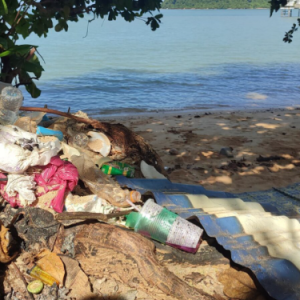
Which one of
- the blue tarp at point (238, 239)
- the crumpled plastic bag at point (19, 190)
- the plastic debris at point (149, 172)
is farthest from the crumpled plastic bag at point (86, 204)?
the plastic debris at point (149, 172)

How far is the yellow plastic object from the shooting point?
2.26m

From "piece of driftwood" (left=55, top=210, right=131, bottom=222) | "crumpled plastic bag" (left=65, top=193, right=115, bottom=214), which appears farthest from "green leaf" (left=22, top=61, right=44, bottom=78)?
"piece of driftwood" (left=55, top=210, right=131, bottom=222)

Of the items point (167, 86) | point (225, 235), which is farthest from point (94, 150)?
point (167, 86)

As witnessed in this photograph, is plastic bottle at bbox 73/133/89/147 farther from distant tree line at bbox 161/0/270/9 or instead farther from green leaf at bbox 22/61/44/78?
distant tree line at bbox 161/0/270/9

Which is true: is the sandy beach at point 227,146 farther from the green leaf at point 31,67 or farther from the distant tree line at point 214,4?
the distant tree line at point 214,4

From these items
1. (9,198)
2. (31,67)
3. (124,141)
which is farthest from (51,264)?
(31,67)

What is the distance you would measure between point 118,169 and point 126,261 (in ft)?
3.45

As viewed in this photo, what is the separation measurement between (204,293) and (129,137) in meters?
1.92

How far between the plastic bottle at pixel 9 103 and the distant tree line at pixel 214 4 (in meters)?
101

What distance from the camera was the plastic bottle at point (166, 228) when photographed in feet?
8.18

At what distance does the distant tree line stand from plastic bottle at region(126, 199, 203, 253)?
10198 cm

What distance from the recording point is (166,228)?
8.27ft

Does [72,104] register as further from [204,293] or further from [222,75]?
[204,293]

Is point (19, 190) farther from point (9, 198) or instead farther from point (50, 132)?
point (50, 132)
